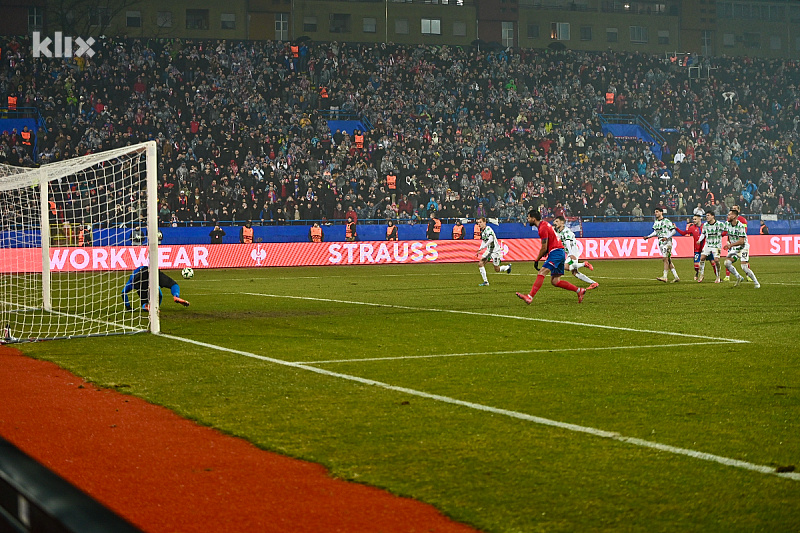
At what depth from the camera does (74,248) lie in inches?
1134

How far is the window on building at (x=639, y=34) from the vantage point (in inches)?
2724

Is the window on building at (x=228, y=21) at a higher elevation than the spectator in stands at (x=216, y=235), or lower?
higher

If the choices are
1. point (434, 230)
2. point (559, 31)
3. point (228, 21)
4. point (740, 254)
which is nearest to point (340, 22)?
point (228, 21)

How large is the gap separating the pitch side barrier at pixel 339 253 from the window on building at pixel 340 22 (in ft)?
92.9

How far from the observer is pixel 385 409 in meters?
7.82

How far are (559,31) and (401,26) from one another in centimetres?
1239

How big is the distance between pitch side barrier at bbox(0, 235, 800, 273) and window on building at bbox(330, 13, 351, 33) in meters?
28.3

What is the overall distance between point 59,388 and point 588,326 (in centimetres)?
820

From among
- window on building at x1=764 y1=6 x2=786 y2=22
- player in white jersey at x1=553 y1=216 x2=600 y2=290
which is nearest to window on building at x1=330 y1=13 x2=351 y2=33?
window on building at x1=764 y1=6 x2=786 y2=22

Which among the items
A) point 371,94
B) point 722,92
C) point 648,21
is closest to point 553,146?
point 371,94

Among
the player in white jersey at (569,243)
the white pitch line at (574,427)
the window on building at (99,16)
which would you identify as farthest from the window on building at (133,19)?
the white pitch line at (574,427)

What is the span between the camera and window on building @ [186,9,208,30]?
2275 inches

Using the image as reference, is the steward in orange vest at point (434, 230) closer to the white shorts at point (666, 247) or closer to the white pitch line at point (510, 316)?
the white shorts at point (666, 247)

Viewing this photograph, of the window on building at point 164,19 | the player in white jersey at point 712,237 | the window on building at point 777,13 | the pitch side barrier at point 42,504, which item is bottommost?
the player in white jersey at point 712,237
